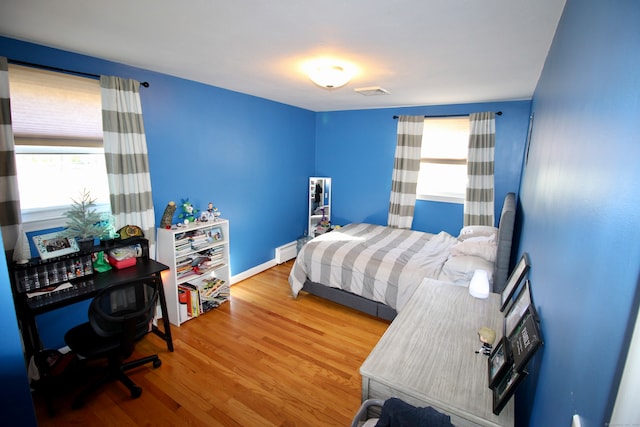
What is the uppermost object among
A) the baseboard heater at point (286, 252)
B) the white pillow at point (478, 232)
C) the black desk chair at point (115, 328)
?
the white pillow at point (478, 232)

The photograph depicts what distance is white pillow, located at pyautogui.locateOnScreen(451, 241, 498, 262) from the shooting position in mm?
2631

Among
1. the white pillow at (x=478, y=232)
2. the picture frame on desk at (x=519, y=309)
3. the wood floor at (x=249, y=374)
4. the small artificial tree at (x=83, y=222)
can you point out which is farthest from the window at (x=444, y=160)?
the small artificial tree at (x=83, y=222)

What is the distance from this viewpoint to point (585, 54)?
36.0 inches

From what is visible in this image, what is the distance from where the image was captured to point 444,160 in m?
4.09

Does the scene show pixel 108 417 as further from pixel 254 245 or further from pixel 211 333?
pixel 254 245

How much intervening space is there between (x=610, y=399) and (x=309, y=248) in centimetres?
304

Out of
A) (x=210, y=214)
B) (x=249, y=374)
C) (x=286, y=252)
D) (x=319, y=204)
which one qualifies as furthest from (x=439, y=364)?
(x=319, y=204)

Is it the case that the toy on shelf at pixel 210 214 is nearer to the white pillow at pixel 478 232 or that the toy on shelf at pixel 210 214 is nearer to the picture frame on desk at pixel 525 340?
the white pillow at pixel 478 232

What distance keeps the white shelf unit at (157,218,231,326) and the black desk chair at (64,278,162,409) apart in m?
0.73

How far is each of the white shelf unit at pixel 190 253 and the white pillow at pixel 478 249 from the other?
2.45 meters

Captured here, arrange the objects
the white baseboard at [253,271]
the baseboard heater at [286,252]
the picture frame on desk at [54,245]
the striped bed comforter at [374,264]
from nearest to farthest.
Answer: the picture frame on desk at [54,245]
the striped bed comforter at [374,264]
the white baseboard at [253,271]
the baseboard heater at [286,252]

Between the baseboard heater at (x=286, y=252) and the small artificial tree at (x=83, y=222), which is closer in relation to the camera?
the small artificial tree at (x=83, y=222)

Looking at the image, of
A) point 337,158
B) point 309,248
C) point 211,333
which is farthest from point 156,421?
point 337,158

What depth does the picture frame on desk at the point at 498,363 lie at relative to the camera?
3.59 feet
